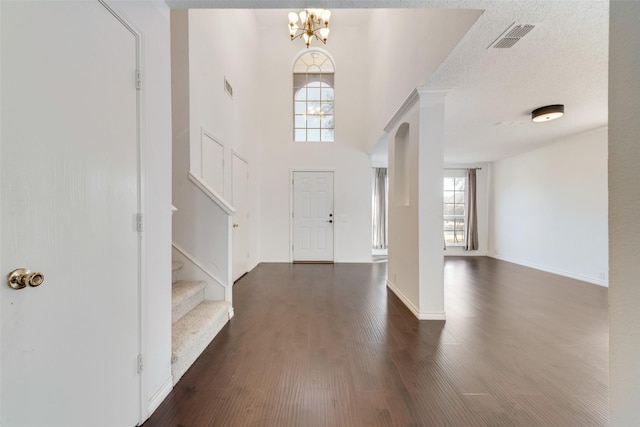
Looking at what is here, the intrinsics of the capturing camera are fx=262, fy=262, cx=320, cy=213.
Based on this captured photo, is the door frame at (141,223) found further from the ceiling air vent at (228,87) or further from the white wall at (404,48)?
the ceiling air vent at (228,87)

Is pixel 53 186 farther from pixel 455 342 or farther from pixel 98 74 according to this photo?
pixel 455 342

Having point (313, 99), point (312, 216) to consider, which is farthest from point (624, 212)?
point (313, 99)

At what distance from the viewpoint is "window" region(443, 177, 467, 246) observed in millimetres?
6984

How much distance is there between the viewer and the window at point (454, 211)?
22.9 ft

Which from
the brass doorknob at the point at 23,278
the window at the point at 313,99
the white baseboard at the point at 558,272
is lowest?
the white baseboard at the point at 558,272

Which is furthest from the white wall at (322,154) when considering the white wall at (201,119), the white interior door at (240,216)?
the white wall at (201,119)

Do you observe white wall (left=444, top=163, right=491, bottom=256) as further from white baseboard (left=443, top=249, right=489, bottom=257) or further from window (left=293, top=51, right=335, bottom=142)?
window (left=293, top=51, right=335, bottom=142)

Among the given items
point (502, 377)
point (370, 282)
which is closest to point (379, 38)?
point (370, 282)

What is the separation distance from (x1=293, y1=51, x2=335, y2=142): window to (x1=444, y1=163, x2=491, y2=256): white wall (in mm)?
3444

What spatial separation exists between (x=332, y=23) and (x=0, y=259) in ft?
22.2

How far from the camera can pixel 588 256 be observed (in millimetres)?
4316

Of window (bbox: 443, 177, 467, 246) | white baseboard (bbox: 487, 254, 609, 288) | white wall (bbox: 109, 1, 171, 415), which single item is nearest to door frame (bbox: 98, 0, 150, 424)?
white wall (bbox: 109, 1, 171, 415)

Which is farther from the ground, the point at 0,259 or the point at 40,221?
the point at 40,221

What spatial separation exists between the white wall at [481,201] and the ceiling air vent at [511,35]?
5365mm
